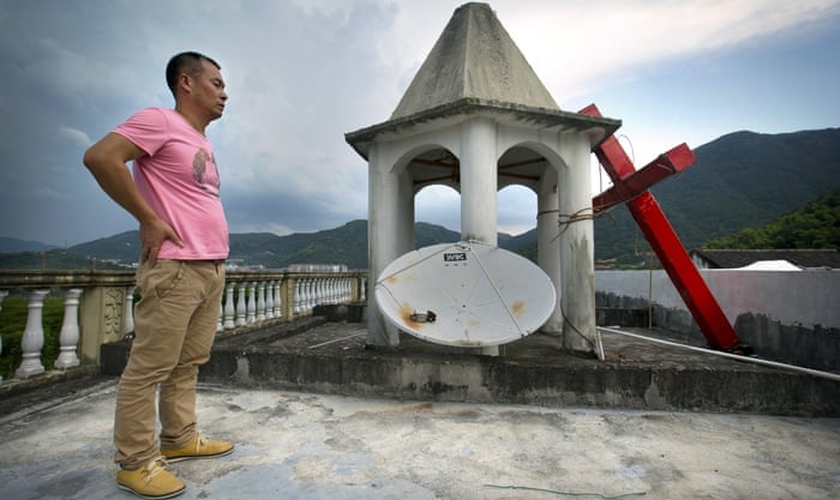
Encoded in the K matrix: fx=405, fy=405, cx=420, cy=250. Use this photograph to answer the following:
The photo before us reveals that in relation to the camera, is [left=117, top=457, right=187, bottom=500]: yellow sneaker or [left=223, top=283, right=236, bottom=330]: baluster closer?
[left=117, top=457, right=187, bottom=500]: yellow sneaker

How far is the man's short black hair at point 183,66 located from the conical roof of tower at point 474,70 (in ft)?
10.4

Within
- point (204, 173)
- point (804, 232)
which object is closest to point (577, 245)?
point (204, 173)

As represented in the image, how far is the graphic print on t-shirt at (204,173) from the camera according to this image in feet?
8.07

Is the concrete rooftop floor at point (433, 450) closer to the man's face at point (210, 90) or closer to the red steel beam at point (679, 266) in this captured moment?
the red steel beam at point (679, 266)

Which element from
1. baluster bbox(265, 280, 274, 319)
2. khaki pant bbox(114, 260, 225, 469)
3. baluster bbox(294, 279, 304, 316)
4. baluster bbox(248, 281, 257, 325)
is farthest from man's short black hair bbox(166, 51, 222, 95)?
baluster bbox(294, 279, 304, 316)

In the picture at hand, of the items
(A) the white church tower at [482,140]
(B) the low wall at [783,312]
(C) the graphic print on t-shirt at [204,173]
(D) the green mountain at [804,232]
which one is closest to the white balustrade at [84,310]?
(C) the graphic print on t-shirt at [204,173]

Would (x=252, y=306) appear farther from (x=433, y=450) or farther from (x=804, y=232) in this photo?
(x=804, y=232)

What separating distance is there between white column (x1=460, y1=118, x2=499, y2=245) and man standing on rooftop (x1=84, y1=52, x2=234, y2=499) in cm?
284

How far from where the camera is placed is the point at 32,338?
12.2 ft

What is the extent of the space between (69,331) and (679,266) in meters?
7.41

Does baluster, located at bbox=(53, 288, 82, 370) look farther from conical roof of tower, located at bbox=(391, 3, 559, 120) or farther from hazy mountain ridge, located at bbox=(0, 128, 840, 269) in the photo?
hazy mountain ridge, located at bbox=(0, 128, 840, 269)

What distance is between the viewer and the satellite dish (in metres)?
4.08

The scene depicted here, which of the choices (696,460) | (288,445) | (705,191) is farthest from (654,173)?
(705,191)

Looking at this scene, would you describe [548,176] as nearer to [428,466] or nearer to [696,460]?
[696,460]
